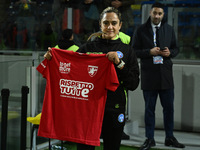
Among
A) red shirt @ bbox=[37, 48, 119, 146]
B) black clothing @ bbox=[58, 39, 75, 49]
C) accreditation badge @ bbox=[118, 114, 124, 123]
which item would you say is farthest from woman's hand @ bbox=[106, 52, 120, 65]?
black clothing @ bbox=[58, 39, 75, 49]

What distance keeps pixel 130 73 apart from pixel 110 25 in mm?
399

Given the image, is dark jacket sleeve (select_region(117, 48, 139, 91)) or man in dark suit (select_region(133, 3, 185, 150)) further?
man in dark suit (select_region(133, 3, 185, 150))

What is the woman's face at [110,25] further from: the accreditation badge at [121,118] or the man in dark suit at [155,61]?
the man in dark suit at [155,61]

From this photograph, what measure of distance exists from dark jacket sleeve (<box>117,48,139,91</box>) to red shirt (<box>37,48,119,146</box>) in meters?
0.09

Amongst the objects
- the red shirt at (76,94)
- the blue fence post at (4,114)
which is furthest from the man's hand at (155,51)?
the red shirt at (76,94)

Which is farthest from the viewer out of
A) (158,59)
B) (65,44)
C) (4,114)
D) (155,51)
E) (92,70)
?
(65,44)

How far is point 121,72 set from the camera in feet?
11.1

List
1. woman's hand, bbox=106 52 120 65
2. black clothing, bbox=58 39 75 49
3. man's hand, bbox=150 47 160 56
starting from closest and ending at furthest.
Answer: woman's hand, bbox=106 52 120 65 < man's hand, bbox=150 47 160 56 < black clothing, bbox=58 39 75 49

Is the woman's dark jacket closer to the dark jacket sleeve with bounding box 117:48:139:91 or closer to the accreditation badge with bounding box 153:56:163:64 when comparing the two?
the dark jacket sleeve with bounding box 117:48:139:91

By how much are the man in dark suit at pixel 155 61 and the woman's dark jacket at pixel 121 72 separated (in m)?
2.26

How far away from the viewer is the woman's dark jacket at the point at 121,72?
3.39 meters

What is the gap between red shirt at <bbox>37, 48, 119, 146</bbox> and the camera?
3.44 metres

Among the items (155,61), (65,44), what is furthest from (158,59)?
(65,44)

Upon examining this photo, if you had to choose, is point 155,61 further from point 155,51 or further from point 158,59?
point 155,51
